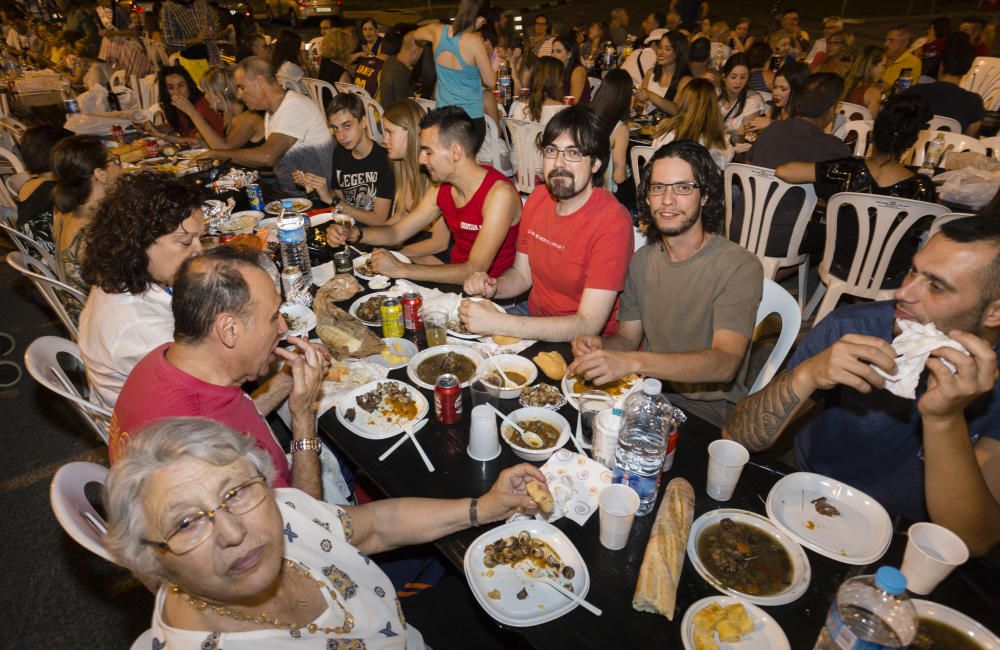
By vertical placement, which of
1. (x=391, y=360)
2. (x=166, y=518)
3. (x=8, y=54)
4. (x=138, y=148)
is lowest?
(x=391, y=360)

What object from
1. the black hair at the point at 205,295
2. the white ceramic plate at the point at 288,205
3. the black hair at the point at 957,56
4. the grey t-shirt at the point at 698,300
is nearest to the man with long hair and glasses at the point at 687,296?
the grey t-shirt at the point at 698,300

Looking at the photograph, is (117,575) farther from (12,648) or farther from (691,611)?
(691,611)

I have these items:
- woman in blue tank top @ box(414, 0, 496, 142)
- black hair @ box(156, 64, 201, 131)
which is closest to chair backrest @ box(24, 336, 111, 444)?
woman in blue tank top @ box(414, 0, 496, 142)

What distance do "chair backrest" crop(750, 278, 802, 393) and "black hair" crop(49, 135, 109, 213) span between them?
3868mm

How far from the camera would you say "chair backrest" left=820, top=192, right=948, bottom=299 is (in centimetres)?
365

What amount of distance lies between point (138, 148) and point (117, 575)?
15.4ft

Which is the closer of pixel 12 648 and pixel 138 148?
pixel 12 648

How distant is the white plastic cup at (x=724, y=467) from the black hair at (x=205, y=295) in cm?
166

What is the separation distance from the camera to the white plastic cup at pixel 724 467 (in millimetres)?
1690

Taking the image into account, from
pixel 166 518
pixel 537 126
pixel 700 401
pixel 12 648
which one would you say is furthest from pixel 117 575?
pixel 537 126

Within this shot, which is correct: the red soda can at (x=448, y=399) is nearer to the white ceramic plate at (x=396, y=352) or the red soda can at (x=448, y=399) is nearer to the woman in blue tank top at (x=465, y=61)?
the white ceramic plate at (x=396, y=352)

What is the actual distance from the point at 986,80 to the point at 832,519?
8925 millimetres

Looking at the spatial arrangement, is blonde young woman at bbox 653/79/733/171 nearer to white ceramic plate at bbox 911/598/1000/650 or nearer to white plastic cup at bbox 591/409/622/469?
white plastic cup at bbox 591/409/622/469

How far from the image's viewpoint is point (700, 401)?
9.02ft
